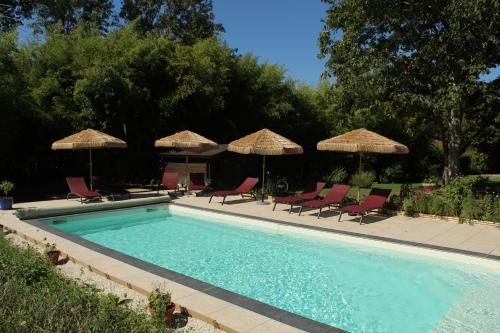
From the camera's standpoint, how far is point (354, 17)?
15.1 metres

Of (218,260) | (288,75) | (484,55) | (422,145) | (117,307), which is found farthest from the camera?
(422,145)

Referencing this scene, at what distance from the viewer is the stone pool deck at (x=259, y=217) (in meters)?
4.48

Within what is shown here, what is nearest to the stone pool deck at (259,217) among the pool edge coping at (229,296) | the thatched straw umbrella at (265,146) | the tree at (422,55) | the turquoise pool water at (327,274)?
the pool edge coping at (229,296)

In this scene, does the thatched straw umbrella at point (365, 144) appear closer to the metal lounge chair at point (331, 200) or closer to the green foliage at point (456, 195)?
the metal lounge chair at point (331, 200)

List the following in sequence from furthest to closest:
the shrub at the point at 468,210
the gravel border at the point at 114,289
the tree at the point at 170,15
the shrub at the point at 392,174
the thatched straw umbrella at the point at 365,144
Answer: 1. the tree at the point at 170,15
2. the shrub at the point at 392,174
3. the thatched straw umbrella at the point at 365,144
4. the shrub at the point at 468,210
5. the gravel border at the point at 114,289

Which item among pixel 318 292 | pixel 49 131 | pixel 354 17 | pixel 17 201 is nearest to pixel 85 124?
pixel 49 131

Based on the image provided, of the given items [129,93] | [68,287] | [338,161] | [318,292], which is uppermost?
[129,93]

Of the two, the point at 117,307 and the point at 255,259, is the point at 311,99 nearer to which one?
the point at 255,259

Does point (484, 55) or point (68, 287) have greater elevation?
point (484, 55)

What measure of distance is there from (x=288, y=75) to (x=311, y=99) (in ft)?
6.24

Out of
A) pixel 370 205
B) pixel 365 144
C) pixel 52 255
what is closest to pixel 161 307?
pixel 52 255

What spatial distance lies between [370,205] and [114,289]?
284 inches

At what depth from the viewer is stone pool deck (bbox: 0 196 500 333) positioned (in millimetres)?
4477

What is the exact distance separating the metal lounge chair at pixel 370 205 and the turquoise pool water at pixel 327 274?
1.55 metres
